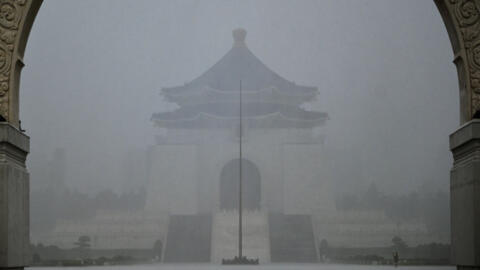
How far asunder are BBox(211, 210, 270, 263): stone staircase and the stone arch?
50.8 feet

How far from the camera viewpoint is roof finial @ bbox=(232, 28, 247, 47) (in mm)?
25323

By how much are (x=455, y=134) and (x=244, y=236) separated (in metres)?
16.5

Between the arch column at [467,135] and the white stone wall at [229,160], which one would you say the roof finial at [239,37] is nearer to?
the white stone wall at [229,160]

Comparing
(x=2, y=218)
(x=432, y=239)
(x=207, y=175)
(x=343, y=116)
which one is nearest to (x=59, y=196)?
(x=207, y=175)

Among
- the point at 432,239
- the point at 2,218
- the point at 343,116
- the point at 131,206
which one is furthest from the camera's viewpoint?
the point at 343,116

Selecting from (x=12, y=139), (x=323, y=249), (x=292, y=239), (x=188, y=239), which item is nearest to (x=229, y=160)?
(x=188, y=239)

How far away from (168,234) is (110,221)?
1660mm

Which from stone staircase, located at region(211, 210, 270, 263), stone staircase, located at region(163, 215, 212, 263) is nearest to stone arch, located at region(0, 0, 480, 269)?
stone staircase, located at region(211, 210, 270, 263)

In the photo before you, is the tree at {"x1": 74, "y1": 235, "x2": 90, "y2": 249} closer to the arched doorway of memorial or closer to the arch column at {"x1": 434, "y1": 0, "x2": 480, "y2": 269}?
the arched doorway of memorial

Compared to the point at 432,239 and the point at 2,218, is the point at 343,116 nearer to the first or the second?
the point at 432,239

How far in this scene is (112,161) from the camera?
76.4 ft

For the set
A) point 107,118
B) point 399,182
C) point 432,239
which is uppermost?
point 107,118

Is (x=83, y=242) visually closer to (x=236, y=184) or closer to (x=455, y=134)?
(x=236, y=184)

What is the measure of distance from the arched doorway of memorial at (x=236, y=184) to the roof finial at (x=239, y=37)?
3774 mm
